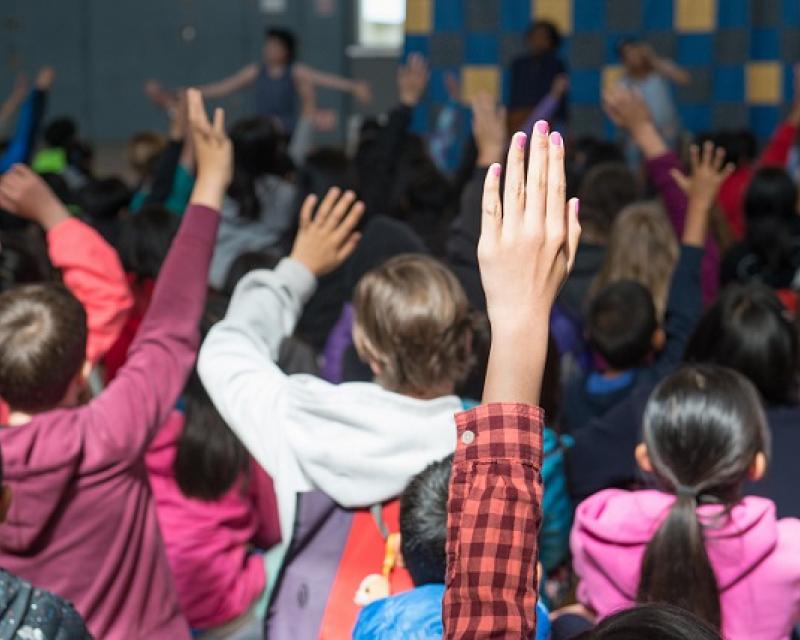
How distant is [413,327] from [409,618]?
0.54 metres

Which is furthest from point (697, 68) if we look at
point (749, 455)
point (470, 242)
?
point (749, 455)

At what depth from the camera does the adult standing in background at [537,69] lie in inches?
250

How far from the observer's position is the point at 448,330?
1757mm

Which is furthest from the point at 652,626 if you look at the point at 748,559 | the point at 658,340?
the point at 658,340

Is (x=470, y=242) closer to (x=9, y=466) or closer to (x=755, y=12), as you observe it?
(x=9, y=466)

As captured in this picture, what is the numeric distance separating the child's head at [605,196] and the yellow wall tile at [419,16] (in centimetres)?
401

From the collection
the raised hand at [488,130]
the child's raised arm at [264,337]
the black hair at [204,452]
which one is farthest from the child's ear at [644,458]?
the raised hand at [488,130]

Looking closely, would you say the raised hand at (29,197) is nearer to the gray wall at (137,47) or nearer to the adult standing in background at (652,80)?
the adult standing in background at (652,80)

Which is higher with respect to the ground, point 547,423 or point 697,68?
point 697,68

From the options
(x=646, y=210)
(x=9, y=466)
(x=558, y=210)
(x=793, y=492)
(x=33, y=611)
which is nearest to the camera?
(x=558, y=210)

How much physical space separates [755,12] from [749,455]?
5.82m

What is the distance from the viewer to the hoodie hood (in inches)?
61.3

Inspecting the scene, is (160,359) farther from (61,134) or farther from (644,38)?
(644,38)

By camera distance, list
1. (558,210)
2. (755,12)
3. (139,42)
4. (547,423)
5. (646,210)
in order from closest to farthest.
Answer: (558,210) → (547,423) → (646,210) → (755,12) → (139,42)
